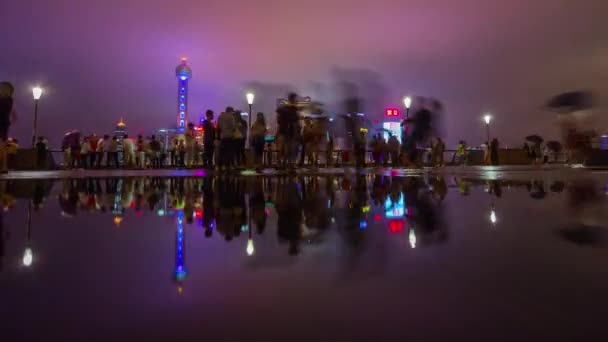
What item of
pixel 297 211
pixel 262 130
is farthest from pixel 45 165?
pixel 297 211

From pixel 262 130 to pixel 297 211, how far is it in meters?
9.00

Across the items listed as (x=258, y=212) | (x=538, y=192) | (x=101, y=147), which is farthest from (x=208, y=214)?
(x=101, y=147)

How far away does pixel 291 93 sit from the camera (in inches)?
408

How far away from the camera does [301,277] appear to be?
4.29 ft

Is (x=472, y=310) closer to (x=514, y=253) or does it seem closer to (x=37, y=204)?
(x=514, y=253)

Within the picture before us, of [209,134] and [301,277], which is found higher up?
[209,134]

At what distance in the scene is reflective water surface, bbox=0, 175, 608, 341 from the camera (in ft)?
3.04

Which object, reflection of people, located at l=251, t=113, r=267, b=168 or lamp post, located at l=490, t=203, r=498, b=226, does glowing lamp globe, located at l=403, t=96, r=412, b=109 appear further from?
lamp post, located at l=490, t=203, r=498, b=226

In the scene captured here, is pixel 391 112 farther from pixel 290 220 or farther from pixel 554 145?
pixel 290 220

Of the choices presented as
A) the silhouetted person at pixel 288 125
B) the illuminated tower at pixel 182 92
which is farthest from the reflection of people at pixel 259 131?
the illuminated tower at pixel 182 92

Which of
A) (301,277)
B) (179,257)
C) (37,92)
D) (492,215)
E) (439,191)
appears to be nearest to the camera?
(301,277)

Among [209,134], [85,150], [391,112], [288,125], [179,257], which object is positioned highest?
[391,112]

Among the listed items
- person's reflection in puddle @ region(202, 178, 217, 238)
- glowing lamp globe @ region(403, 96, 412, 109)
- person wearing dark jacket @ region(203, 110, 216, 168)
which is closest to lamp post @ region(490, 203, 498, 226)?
person's reflection in puddle @ region(202, 178, 217, 238)

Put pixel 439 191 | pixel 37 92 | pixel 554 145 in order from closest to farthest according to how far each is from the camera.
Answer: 1. pixel 439 191
2. pixel 37 92
3. pixel 554 145
